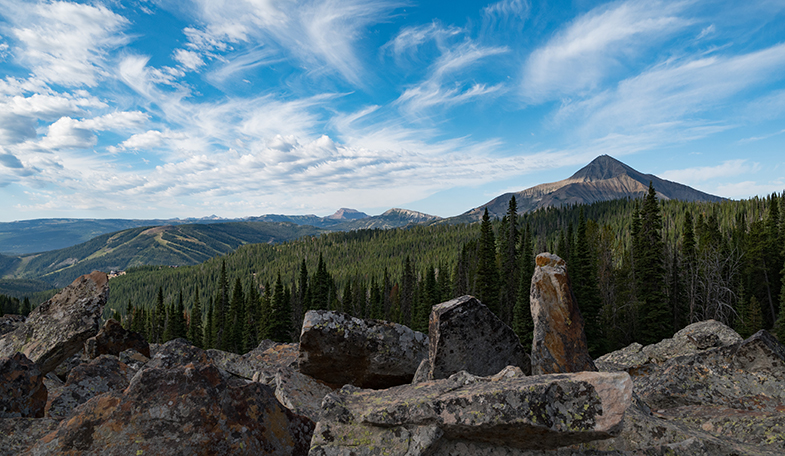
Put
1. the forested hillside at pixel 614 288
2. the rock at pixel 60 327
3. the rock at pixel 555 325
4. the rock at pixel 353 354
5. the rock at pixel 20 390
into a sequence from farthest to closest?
the forested hillside at pixel 614 288
the rock at pixel 60 327
the rock at pixel 555 325
the rock at pixel 353 354
the rock at pixel 20 390

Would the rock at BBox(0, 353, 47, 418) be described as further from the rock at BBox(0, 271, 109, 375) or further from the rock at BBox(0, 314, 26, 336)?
the rock at BBox(0, 314, 26, 336)

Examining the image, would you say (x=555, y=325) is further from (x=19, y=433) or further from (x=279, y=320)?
(x=279, y=320)

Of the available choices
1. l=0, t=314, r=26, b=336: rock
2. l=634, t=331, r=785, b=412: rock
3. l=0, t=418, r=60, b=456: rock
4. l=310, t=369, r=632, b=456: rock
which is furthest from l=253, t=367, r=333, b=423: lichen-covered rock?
l=0, t=314, r=26, b=336: rock

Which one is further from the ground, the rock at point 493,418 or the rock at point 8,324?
the rock at point 493,418

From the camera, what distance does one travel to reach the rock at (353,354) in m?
11.7

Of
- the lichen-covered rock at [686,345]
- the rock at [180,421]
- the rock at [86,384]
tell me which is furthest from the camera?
the lichen-covered rock at [686,345]

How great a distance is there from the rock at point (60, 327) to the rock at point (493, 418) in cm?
1390

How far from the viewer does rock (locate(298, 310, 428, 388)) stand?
1170 cm

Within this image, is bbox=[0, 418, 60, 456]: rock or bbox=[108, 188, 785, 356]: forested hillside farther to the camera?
bbox=[108, 188, 785, 356]: forested hillside

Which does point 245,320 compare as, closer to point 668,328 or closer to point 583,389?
point 668,328

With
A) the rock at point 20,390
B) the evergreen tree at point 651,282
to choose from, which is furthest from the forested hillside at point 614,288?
the rock at point 20,390

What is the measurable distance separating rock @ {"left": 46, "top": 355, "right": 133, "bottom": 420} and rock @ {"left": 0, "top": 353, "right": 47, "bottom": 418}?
3.65 ft

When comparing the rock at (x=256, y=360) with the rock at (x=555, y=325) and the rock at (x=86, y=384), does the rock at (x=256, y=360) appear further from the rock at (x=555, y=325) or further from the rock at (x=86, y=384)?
the rock at (x=555, y=325)

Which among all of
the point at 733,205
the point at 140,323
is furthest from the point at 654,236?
the point at 733,205
